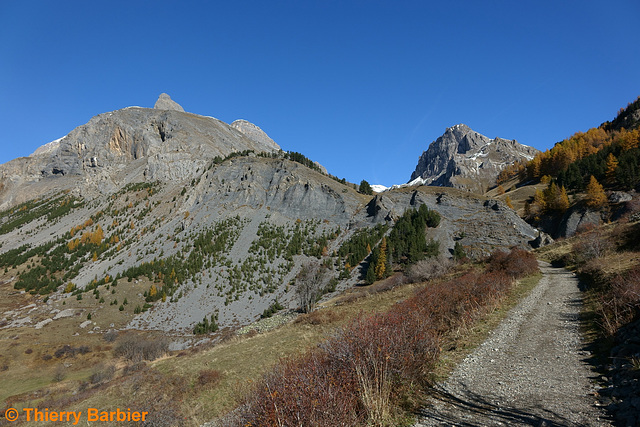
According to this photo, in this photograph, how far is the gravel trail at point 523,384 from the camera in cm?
602

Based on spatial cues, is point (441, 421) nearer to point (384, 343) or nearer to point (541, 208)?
point (384, 343)

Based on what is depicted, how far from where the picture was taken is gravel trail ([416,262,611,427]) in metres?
6.02

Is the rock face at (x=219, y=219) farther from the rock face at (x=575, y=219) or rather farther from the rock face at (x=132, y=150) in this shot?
the rock face at (x=575, y=219)

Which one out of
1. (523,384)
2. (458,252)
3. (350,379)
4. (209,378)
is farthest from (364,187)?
(350,379)

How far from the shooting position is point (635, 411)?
510 centimetres

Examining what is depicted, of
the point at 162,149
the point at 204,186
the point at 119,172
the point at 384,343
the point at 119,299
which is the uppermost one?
the point at 162,149

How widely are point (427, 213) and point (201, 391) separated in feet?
205

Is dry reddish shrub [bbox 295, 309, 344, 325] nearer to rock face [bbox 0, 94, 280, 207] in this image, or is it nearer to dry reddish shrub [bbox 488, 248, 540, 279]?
dry reddish shrub [bbox 488, 248, 540, 279]

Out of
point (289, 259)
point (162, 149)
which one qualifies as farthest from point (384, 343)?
point (162, 149)

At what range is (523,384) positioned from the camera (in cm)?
762

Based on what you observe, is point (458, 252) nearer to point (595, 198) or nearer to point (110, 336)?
point (595, 198)

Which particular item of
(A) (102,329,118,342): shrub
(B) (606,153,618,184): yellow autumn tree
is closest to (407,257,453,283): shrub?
(A) (102,329,118,342): shrub

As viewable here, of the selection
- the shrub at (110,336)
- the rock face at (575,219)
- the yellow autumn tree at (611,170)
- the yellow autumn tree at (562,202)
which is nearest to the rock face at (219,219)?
the shrub at (110,336)

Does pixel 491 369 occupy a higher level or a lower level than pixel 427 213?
lower
